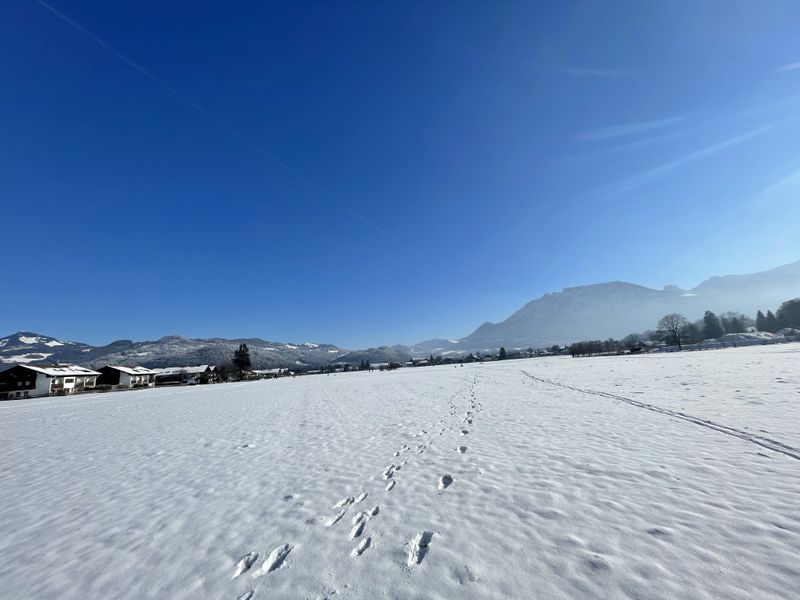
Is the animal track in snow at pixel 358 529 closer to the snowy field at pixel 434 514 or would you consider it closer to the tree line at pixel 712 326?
the snowy field at pixel 434 514

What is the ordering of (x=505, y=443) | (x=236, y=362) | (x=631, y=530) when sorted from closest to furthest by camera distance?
(x=631, y=530) → (x=505, y=443) → (x=236, y=362)

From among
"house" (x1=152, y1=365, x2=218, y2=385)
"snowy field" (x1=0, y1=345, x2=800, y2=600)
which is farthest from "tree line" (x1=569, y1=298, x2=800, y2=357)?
"snowy field" (x1=0, y1=345, x2=800, y2=600)

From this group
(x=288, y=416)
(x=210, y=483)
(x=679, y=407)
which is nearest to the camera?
(x=210, y=483)

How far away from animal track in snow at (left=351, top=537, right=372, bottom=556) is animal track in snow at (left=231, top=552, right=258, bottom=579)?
138 cm

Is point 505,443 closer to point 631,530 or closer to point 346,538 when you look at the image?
point 631,530

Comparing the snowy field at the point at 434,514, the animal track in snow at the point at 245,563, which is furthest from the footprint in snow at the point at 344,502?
the animal track in snow at the point at 245,563

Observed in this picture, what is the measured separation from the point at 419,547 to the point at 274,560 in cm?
198

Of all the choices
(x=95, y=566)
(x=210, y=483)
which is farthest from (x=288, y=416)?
(x=95, y=566)

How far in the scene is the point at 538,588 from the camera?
3.58m

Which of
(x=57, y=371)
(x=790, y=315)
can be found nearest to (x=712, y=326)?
(x=790, y=315)

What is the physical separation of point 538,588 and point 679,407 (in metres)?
12.7

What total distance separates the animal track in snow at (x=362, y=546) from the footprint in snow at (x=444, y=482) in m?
2.08

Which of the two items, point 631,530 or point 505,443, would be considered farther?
point 505,443

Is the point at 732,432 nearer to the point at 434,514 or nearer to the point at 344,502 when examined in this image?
the point at 434,514
